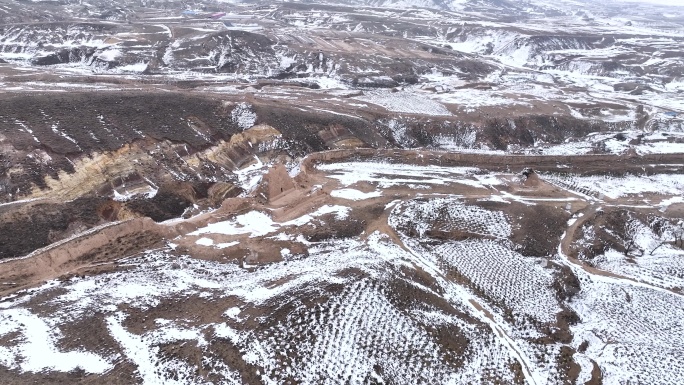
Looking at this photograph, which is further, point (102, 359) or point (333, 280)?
point (333, 280)

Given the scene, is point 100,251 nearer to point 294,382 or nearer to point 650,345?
point 294,382

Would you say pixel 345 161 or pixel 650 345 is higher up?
pixel 345 161

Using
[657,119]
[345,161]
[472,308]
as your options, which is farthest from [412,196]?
[657,119]


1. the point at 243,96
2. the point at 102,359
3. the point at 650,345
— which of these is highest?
the point at 243,96

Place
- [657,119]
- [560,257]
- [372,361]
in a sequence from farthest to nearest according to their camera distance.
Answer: [657,119]
[560,257]
[372,361]

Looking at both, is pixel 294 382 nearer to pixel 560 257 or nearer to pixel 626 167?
pixel 560 257

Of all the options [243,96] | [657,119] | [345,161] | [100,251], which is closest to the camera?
[100,251]
